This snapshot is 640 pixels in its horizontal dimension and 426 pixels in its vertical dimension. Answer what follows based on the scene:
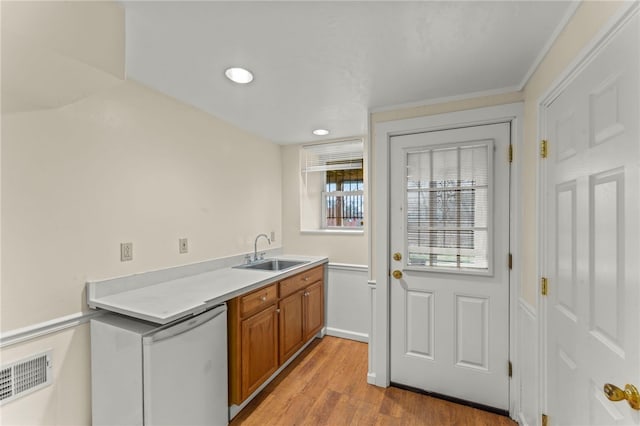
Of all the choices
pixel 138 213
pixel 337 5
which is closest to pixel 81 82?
pixel 138 213

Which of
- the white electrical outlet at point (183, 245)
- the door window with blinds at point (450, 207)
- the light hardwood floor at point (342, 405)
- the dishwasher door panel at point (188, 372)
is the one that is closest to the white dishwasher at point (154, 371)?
the dishwasher door panel at point (188, 372)

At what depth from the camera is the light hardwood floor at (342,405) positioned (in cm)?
188

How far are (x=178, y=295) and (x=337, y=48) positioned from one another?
1719 millimetres

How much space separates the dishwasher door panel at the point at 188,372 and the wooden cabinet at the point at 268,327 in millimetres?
109

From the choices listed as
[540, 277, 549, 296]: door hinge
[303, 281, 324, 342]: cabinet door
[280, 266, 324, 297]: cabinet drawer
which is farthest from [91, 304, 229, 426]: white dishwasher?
[540, 277, 549, 296]: door hinge

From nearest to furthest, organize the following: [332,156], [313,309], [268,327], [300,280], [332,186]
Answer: [268,327], [300,280], [313,309], [332,156], [332,186]

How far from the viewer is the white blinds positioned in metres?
3.18

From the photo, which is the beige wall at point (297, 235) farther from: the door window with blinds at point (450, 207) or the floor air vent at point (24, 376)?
the floor air vent at point (24, 376)

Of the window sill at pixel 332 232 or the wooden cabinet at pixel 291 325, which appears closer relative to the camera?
the wooden cabinet at pixel 291 325

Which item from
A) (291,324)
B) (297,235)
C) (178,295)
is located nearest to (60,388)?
(178,295)

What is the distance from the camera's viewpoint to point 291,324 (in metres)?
2.53

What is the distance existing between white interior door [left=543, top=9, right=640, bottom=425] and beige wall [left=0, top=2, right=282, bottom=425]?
1910 mm

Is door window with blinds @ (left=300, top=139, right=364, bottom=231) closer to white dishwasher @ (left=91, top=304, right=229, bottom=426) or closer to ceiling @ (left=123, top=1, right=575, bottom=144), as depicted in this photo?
ceiling @ (left=123, top=1, right=575, bottom=144)

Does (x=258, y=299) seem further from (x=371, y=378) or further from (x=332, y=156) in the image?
(x=332, y=156)
